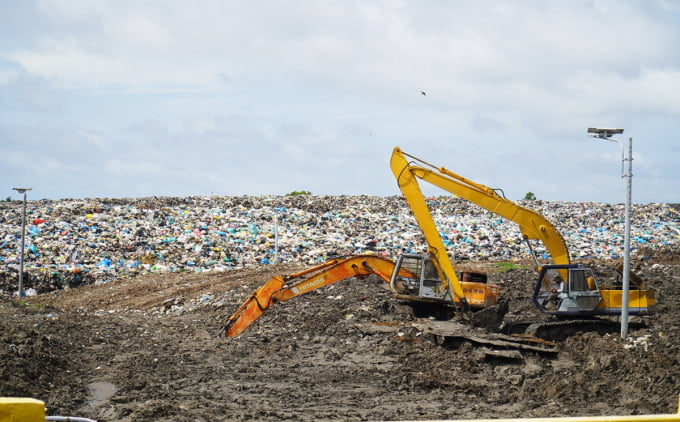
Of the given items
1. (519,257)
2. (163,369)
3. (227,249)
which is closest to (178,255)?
(227,249)

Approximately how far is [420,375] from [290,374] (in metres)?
1.91

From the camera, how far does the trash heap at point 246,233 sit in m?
22.7

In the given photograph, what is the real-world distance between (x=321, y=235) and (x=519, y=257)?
6.75 m

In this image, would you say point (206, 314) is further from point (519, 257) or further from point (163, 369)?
point (519, 257)

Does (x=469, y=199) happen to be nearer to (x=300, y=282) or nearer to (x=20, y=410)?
(x=300, y=282)

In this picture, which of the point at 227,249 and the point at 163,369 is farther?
the point at 227,249

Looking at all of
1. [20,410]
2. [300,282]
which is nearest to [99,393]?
[300,282]

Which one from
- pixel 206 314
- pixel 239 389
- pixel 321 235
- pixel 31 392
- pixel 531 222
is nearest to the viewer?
pixel 31 392

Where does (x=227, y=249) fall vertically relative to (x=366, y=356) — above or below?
above

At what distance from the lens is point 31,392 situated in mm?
9367

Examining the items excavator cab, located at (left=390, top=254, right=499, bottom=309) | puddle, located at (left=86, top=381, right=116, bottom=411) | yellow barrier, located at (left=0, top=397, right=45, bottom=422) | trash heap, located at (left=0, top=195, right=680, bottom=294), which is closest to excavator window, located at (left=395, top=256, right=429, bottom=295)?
excavator cab, located at (left=390, top=254, right=499, bottom=309)

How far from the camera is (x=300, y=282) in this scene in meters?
12.8

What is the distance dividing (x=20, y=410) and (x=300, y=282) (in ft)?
26.8

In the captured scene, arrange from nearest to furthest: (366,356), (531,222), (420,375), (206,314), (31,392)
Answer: (31,392), (420,375), (366,356), (531,222), (206,314)
